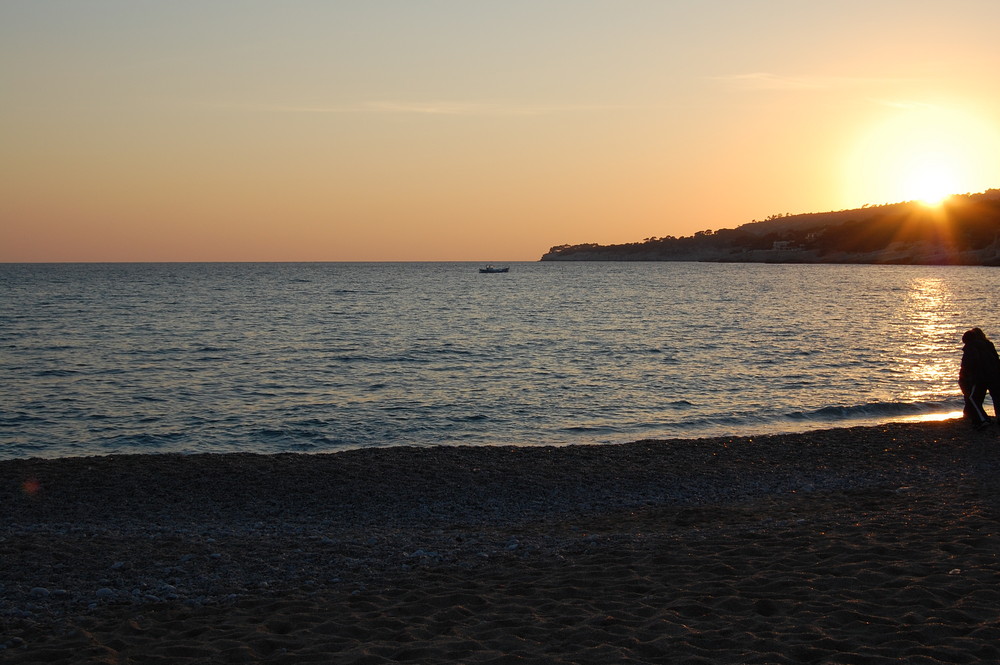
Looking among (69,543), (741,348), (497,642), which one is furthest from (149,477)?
(741,348)

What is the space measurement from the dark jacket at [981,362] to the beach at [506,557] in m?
1.98

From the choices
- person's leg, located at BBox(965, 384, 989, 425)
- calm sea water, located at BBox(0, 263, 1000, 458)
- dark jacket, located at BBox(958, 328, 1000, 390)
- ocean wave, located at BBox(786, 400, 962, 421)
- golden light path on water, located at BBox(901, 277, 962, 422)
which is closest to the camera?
dark jacket, located at BBox(958, 328, 1000, 390)

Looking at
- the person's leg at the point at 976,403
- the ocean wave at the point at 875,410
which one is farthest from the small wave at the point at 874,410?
the person's leg at the point at 976,403

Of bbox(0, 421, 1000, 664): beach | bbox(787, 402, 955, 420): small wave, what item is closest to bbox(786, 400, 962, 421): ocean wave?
bbox(787, 402, 955, 420): small wave

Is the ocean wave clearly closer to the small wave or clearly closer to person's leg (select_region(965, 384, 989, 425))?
the small wave

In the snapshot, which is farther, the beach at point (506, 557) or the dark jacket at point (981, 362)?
the dark jacket at point (981, 362)

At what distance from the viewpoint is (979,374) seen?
15891 millimetres

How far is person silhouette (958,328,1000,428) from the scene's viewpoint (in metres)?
15.8

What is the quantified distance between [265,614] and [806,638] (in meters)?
4.44

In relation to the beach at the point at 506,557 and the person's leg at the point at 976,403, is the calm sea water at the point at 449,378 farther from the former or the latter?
the beach at the point at 506,557

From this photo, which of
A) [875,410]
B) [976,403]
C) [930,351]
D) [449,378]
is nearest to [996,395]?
[976,403]

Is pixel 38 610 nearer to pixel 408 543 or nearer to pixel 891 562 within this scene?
pixel 408 543

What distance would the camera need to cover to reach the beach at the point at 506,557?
20.0 ft

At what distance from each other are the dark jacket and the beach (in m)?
1.98
